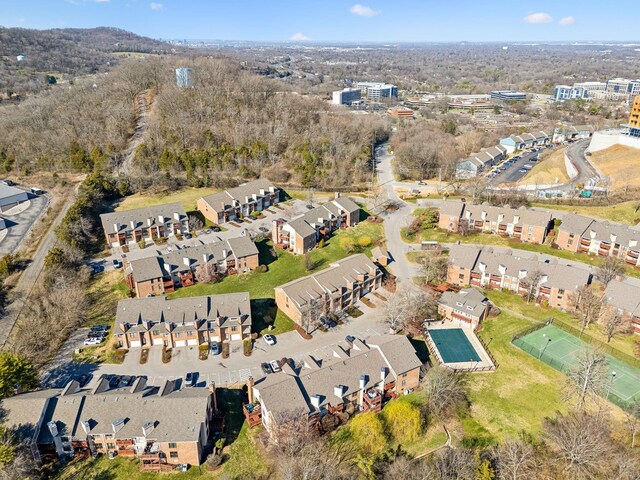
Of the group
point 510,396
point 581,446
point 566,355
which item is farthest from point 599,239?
point 581,446

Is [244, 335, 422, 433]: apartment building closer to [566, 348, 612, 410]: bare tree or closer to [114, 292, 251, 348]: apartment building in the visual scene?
[114, 292, 251, 348]: apartment building

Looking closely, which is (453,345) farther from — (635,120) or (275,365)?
(635,120)

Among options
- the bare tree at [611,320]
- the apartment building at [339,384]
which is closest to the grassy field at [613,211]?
the bare tree at [611,320]

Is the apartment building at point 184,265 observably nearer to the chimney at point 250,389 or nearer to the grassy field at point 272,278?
the grassy field at point 272,278

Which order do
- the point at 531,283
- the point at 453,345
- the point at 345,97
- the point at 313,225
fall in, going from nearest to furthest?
the point at 453,345, the point at 531,283, the point at 313,225, the point at 345,97

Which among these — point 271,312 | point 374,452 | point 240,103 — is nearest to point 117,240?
point 271,312

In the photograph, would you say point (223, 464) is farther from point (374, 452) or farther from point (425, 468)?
point (425, 468)
